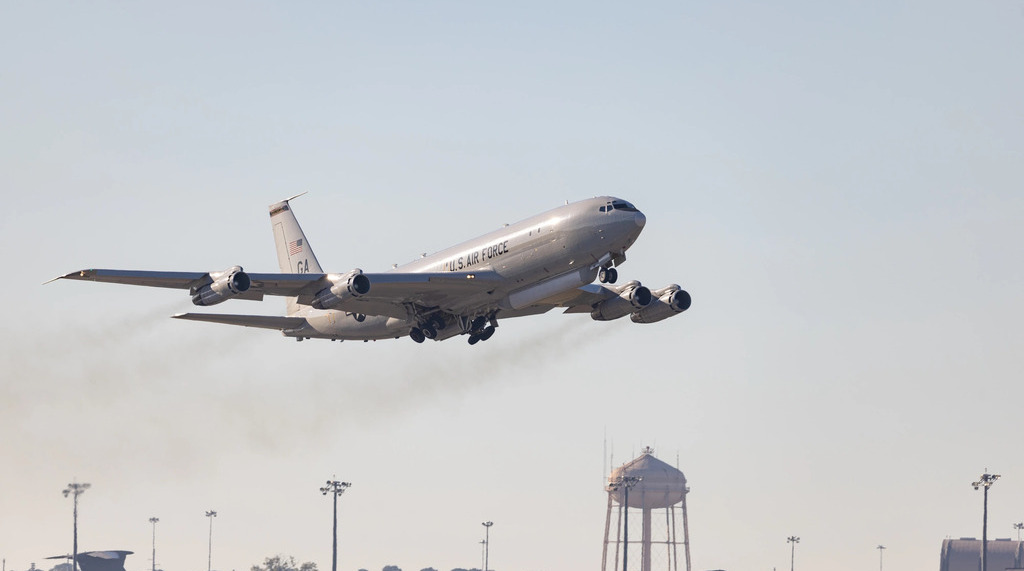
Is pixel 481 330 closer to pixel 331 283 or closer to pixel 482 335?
pixel 482 335

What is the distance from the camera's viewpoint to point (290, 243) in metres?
111

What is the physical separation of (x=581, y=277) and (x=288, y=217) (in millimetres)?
36008

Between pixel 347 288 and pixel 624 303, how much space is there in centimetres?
2066

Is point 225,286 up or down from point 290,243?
down

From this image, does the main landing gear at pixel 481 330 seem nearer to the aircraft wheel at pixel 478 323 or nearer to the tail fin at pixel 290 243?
the aircraft wheel at pixel 478 323

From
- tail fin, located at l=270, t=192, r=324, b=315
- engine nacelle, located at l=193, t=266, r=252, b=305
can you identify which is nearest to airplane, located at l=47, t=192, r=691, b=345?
engine nacelle, located at l=193, t=266, r=252, b=305

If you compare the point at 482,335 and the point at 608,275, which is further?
the point at 482,335

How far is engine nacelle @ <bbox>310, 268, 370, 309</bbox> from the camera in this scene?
83.1 metres

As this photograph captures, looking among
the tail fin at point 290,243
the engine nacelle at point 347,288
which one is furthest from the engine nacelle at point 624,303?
the tail fin at point 290,243

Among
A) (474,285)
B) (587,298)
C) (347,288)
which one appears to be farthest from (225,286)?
(587,298)

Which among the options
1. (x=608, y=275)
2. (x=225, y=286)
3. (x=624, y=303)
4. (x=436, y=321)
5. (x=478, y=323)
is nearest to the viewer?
(x=225, y=286)

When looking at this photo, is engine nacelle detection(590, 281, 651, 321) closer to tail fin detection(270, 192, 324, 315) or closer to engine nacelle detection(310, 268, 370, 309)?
engine nacelle detection(310, 268, 370, 309)

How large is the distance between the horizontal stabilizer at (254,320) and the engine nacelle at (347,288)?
39.4 ft

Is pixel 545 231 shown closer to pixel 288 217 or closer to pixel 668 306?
pixel 668 306
